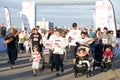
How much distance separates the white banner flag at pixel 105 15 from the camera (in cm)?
2105

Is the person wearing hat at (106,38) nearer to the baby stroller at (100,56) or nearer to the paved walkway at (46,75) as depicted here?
the baby stroller at (100,56)

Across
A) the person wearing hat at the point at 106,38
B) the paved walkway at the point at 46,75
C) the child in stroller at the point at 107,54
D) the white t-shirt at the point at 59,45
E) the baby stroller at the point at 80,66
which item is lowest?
the paved walkway at the point at 46,75

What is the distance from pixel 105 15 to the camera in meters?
21.3

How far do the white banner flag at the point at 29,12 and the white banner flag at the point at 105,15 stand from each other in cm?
606

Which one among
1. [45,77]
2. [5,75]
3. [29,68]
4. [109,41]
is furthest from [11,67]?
[109,41]

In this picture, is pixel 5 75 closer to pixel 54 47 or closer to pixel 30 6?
pixel 54 47

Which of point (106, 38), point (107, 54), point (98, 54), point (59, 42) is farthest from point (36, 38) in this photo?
point (107, 54)

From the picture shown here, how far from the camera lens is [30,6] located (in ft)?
87.4

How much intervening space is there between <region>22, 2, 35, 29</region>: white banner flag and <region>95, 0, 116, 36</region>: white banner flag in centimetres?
606

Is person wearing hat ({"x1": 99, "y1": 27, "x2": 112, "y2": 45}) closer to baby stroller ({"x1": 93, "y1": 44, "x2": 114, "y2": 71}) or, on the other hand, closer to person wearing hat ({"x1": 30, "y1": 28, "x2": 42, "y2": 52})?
baby stroller ({"x1": 93, "y1": 44, "x2": 114, "y2": 71})

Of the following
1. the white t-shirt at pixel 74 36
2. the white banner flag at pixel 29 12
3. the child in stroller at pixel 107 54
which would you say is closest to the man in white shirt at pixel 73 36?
the white t-shirt at pixel 74 36

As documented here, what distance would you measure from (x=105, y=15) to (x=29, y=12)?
23.3 ft

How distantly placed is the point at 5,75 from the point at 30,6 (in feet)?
43.3

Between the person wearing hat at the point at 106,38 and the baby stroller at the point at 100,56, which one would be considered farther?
the person wearing hat at the point at 106,38
